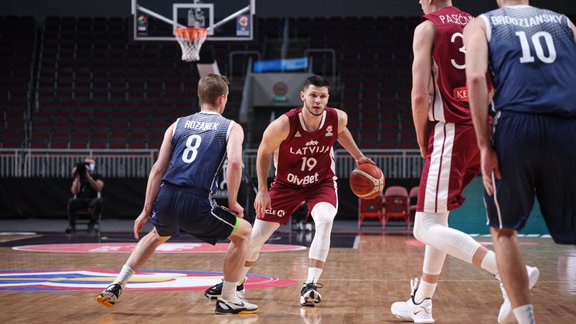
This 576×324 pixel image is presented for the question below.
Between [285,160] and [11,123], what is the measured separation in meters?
17.9

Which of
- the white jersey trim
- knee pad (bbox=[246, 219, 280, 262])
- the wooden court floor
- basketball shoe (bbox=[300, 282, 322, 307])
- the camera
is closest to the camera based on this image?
the white jersey trim

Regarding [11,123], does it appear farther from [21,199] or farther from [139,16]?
[139,16]

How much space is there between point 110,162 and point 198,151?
14222 millimetres

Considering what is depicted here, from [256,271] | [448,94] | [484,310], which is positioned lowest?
[256,271]

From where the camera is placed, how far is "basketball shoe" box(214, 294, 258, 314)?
17.5 feet

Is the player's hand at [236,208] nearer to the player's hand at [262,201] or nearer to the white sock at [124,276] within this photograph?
the player's hand at [262,201]

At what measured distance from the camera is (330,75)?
80.6ft

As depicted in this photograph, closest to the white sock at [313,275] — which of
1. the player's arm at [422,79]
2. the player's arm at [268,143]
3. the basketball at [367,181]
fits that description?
the player's arm at [268,143]

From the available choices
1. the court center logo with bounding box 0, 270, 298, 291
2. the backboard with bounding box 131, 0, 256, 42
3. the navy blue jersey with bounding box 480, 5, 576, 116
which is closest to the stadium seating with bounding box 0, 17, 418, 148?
the backboard with bounding box 131, 0, 256, 42

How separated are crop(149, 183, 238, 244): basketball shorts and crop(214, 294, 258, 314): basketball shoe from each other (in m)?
0.42

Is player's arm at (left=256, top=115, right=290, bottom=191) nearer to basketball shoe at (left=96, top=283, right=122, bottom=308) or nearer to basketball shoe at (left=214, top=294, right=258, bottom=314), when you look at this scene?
basketball shoe at (left=214, top=294, right=258, bottom=314)

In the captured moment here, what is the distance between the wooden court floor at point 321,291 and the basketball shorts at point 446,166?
0.78 meters

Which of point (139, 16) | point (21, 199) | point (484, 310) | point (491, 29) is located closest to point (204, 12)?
point (139, 16)

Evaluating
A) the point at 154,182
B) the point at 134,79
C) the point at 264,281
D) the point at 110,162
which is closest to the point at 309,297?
the point at 154,182
